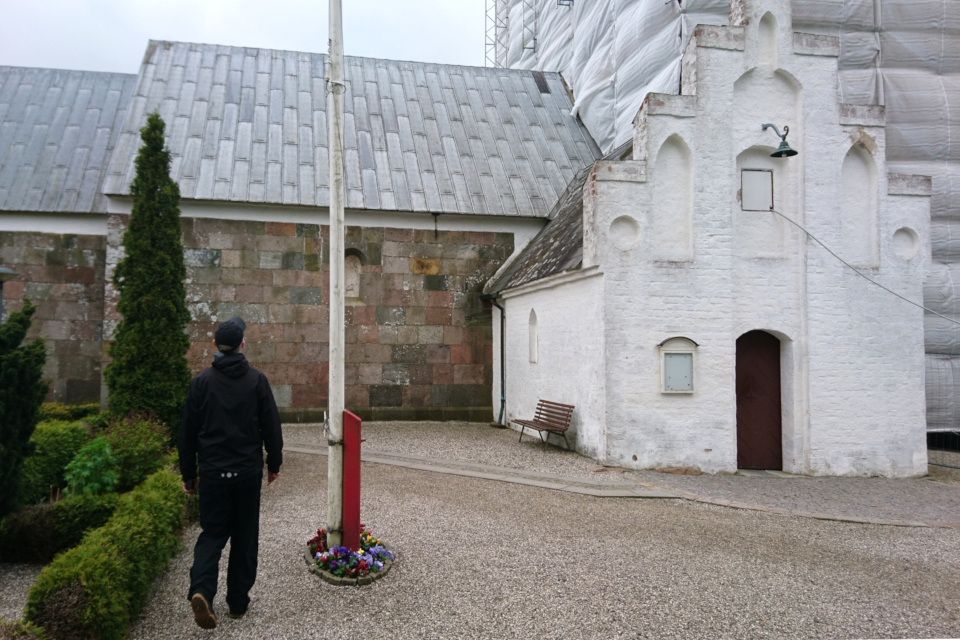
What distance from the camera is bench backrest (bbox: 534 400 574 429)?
10.1 m

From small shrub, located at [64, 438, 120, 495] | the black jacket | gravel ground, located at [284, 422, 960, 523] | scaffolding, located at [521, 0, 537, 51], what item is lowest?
gravel ground, located at [284, 422, 960, 523]

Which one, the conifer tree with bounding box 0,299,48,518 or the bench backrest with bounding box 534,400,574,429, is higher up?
the conifer tree with bounding box 0,299,48,518

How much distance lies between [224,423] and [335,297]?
1.33 m

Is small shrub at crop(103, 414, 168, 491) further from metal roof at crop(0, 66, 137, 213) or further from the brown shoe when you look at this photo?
metal roof at crop(0, 66, 137, 213)

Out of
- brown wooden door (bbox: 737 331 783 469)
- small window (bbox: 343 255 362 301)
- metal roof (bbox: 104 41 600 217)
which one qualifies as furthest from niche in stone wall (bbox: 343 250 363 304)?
brown wooden door (bbox: 737 331 783 469)

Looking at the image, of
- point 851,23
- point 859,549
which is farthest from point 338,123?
point 851,23

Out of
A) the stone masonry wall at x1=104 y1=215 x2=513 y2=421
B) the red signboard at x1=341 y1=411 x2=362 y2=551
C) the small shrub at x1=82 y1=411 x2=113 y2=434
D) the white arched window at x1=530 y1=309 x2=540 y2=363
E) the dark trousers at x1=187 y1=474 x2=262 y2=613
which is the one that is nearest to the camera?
the dark trousers at x1=187 y1=474 x2=262 y2=613

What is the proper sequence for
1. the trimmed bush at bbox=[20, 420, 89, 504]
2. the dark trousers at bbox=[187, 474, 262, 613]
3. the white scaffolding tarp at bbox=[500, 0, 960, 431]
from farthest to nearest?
the white scaffolding tarp at bbox=[500, 0, 960, 431] < the trimmed bush at bbox=[20, 420, 89, 504] < the dark trousers at bbox=[187, 474, 262, 613]

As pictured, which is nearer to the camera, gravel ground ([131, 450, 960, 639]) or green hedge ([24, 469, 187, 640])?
green hedge ([24, 469, 187, 640])

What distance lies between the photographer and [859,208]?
31.9 ft

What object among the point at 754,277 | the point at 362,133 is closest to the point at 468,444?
the point at 754,277

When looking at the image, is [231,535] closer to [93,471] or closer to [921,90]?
[93,471]

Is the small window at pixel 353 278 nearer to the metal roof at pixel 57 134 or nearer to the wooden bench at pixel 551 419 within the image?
the wooden bench at pixel 551 419

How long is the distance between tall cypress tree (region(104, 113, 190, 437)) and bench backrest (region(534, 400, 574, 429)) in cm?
537
